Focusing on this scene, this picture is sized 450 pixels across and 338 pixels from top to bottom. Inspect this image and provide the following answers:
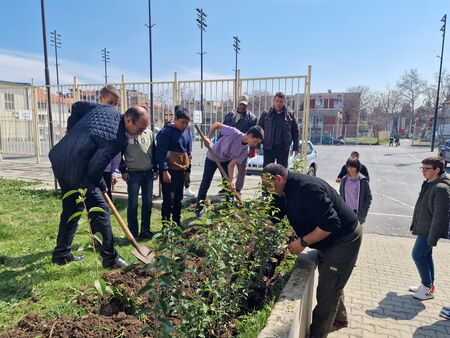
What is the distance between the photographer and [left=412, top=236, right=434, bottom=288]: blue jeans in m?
3.87

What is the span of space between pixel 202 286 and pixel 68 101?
10.9 m

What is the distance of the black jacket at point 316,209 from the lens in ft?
8.68

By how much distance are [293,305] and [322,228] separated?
66 centimetres

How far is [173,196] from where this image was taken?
16.0 feet

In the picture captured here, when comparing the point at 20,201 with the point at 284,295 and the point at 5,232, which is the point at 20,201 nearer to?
the point at 5,232

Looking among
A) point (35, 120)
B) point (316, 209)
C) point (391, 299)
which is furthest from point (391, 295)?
point (35, 120)

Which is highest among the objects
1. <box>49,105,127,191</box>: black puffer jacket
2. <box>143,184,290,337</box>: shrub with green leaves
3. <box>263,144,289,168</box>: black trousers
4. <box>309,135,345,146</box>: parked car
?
<box>49,105,127,191</box>: black puffer jacket

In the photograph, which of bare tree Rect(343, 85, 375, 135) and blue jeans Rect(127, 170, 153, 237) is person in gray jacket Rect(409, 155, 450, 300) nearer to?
blue jeans Rect(127, 170, 153, 237)

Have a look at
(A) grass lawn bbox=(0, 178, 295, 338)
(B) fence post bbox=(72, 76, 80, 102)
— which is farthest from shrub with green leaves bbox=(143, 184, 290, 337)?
(B) fence post bbox=(72, 76, 80, 102)

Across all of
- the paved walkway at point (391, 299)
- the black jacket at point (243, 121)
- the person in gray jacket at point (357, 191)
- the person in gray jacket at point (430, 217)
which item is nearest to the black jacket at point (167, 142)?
the black jacket at point (243, 121)

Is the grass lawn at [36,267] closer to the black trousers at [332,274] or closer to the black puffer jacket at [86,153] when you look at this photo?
the black puffer jacket at [86,153]

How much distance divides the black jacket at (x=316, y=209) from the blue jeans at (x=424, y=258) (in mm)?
1495

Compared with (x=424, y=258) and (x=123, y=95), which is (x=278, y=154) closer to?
(x=424, y=258)

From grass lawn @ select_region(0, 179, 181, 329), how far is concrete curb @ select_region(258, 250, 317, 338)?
1.34 m
